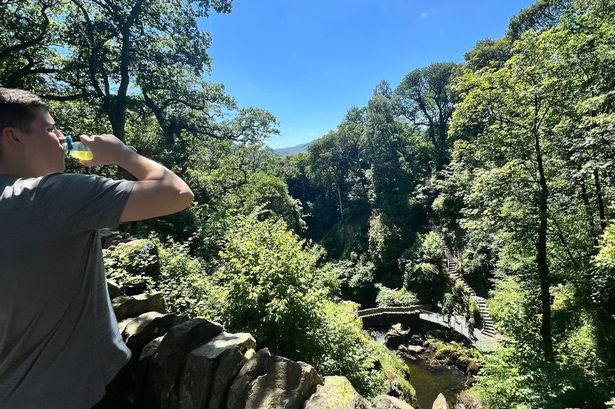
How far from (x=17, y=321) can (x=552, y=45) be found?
13.4m

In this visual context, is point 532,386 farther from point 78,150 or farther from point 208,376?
point 78,150

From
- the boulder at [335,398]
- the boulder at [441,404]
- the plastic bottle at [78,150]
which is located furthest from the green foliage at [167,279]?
the plastic bottle at [78,150]

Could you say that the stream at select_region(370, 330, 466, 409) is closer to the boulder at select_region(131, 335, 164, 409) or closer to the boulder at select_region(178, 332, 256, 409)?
the boulder at select_region(178, 332, 256, 409)

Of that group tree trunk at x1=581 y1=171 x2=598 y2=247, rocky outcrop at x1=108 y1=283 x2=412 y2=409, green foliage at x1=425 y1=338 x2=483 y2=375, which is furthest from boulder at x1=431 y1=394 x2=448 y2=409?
green foliage at x1=425 y1=338 x2=483 y2=375

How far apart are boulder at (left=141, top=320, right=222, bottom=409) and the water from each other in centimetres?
1361

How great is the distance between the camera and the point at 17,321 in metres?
1.28

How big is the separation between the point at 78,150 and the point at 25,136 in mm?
208

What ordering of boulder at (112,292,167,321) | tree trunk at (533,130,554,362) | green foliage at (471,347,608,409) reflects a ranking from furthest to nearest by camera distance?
tree trunk at (533,130,554,362)
green foliage at (471,347,608,409)
boulder at (112,292,167,321)

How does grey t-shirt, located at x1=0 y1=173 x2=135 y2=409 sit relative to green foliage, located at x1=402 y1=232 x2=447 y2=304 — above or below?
above

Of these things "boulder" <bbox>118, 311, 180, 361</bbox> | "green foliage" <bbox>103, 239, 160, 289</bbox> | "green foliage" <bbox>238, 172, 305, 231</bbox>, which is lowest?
"boulder" <bbox>118, 311, 180, 361</bbox>

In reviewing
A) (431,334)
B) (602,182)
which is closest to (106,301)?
(602,182)

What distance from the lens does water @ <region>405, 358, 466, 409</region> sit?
14.8 m

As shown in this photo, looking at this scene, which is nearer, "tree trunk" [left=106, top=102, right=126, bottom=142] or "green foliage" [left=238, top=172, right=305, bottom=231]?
"tree trunk" [left=106, top=102, right=126, bottom=142]

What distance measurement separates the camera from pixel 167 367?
3.06 metres
